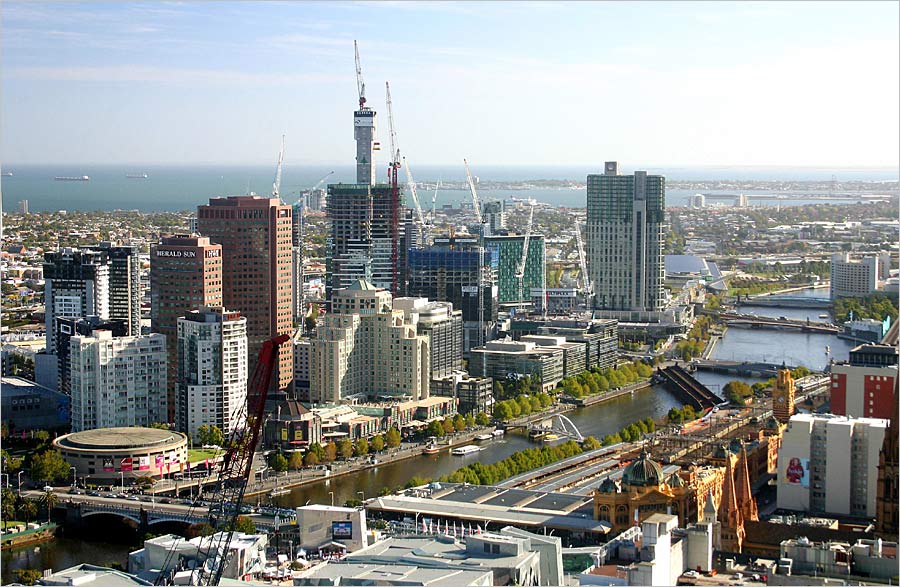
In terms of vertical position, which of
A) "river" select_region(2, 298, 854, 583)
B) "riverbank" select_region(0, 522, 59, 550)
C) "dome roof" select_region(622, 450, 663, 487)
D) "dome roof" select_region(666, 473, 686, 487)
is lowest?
"riverbank" select_region(0, 522, 59, 550)

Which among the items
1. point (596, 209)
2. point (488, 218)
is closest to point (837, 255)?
point (596, 209)

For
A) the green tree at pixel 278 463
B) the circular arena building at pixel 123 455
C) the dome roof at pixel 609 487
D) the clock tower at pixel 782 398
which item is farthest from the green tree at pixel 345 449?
the dome roof at pixel 609 487

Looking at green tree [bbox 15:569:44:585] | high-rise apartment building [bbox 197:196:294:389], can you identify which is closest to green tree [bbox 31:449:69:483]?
green tree [bbox 15:569:44:585]

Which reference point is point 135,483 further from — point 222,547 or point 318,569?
point 318,569

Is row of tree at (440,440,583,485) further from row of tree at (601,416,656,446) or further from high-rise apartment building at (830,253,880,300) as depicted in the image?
high-rise apartment building at (830,253,880,300)

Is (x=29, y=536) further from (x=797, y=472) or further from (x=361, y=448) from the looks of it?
(x=797, y=472)

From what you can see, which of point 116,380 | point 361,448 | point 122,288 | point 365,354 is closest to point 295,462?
point 361,448

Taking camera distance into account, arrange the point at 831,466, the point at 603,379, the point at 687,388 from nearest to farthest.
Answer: the point at 831,466
the point at 687,388
the point at 603,379
